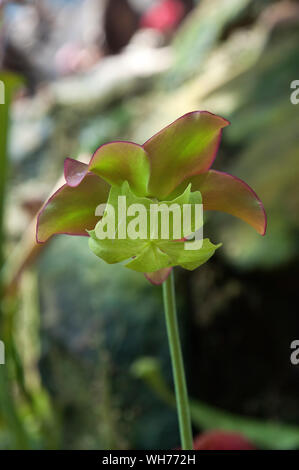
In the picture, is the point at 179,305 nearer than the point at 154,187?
No

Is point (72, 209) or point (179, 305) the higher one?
point (179, 305)

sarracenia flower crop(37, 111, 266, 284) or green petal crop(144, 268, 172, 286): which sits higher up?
sarracenia flower crop(37, 111, 266, 284)

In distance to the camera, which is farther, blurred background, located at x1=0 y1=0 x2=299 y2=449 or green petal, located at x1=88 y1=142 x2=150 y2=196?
blurred background, located at x1=0 y1=0 x2=299 y2=449

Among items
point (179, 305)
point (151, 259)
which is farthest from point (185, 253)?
point (179, 305)

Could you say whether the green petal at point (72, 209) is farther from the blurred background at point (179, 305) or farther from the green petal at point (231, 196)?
the blurred background at point (179, 305)

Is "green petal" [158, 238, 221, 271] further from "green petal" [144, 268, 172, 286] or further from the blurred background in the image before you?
the blurred background

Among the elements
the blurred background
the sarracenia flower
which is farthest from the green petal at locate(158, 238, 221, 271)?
the blurred background

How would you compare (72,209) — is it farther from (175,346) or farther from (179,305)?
(179,305)
